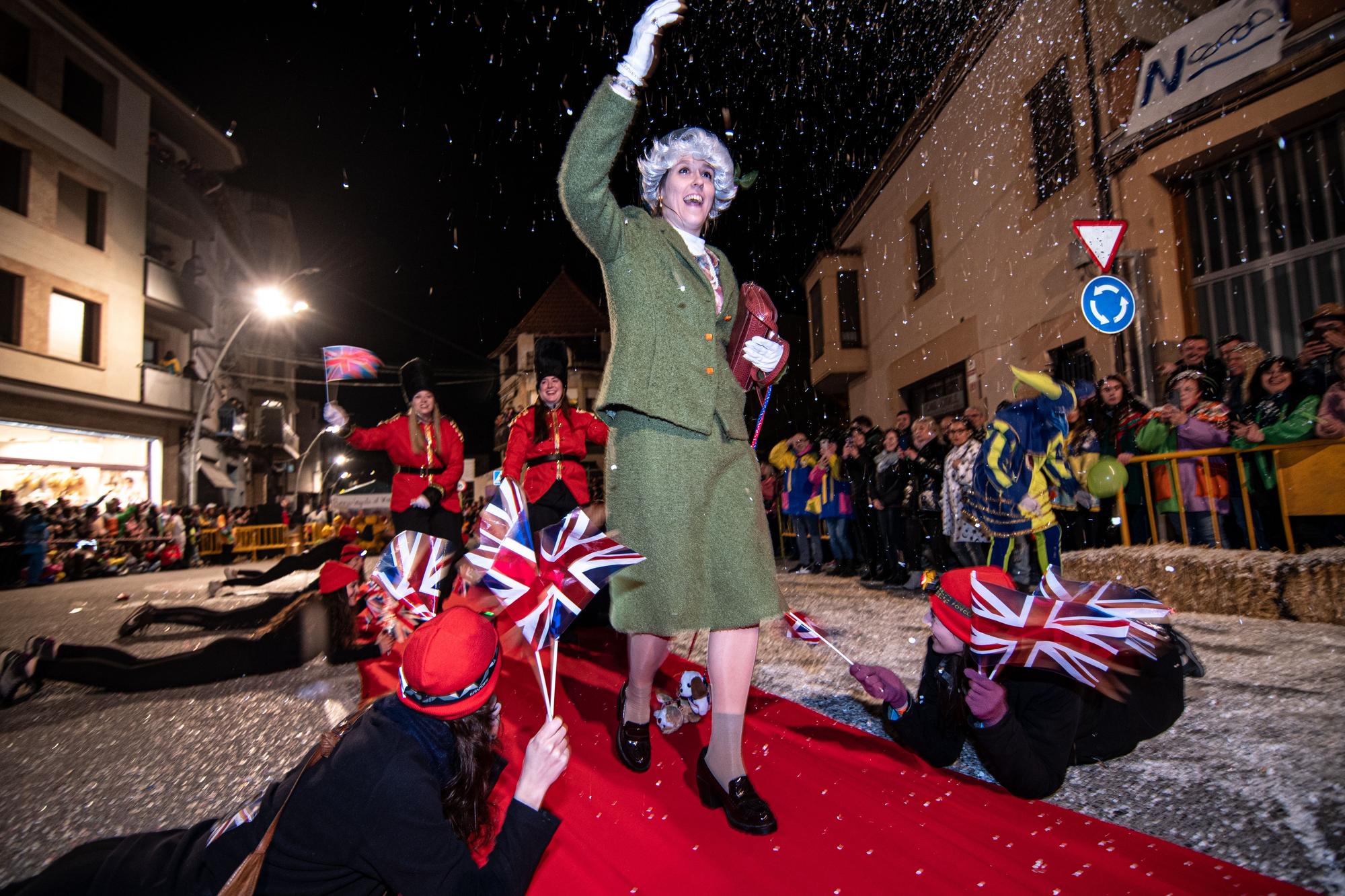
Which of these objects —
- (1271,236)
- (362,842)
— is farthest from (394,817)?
(1271,236)

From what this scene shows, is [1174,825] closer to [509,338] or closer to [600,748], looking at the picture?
[600,748]

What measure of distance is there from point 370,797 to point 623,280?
1.62m

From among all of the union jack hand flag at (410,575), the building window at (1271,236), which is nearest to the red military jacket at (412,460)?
the union jack hand flag at (410,575)

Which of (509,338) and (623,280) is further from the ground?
(509,338)

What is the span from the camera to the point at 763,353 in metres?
2.42

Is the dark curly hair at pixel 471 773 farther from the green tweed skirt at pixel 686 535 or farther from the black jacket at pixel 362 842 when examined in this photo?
the green tweed skirt at pixel 686 535

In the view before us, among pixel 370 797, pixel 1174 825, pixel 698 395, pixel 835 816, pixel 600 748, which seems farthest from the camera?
pixel 600 748

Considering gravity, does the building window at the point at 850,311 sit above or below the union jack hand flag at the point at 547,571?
above

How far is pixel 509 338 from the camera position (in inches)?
1896

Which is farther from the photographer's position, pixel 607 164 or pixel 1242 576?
pixel 1242 576

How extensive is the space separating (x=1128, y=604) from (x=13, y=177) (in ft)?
86.4

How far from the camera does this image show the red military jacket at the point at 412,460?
502 centimetres

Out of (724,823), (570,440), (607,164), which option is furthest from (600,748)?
(570,440)

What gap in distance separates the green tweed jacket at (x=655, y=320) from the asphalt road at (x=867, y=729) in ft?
5.54
